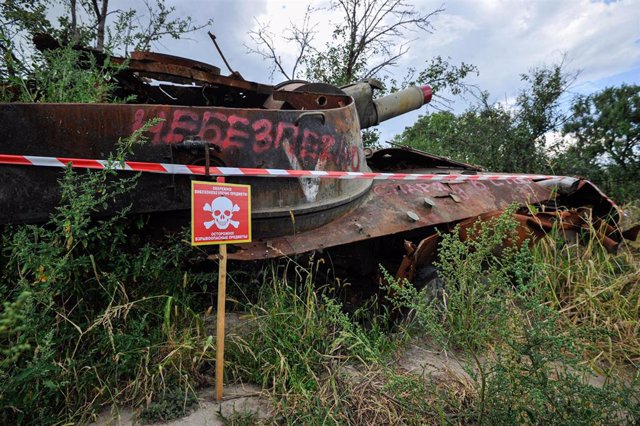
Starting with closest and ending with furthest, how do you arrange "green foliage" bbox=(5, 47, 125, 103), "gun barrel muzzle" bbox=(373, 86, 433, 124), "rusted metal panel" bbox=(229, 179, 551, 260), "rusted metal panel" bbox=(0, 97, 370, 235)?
"rusted metal panel" bbox=(0, 97, 370, 235), "green foliage" bbox=(5, 47, 125, 103), "rusted metal panel" bbox=(229, 179, 551, 260), "gun barrel muzzle" bbox=(373, 86, 433, 124)

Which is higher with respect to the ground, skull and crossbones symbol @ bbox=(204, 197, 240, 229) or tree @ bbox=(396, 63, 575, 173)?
tree @ bbox=(396, 63, 575, 173)

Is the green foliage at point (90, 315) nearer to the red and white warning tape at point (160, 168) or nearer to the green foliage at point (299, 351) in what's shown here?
the red and white warning tape at point (160, 168)

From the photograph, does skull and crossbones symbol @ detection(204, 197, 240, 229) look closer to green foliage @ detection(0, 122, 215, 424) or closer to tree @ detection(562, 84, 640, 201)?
green foliage @ detection(0, 122, 215, 424)

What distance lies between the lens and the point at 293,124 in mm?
2918

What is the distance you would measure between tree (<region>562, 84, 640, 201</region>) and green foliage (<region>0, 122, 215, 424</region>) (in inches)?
360

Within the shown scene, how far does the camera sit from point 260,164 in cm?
276

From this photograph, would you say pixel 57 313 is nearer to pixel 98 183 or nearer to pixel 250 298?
pixel 98 183

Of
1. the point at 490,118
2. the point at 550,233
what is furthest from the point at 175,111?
the point at 490,118

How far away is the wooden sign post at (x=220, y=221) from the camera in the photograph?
2.13m

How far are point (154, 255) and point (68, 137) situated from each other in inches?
34.8

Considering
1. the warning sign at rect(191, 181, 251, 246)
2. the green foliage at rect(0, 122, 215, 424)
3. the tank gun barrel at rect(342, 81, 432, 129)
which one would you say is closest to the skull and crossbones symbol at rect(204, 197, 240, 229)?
the warning sign at rect(191, 181, 251, 246)

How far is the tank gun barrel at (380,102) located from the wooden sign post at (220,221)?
319cm

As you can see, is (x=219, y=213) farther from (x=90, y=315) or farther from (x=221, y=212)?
(x=90, y=315)

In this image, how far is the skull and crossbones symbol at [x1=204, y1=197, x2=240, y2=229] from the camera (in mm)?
2211
